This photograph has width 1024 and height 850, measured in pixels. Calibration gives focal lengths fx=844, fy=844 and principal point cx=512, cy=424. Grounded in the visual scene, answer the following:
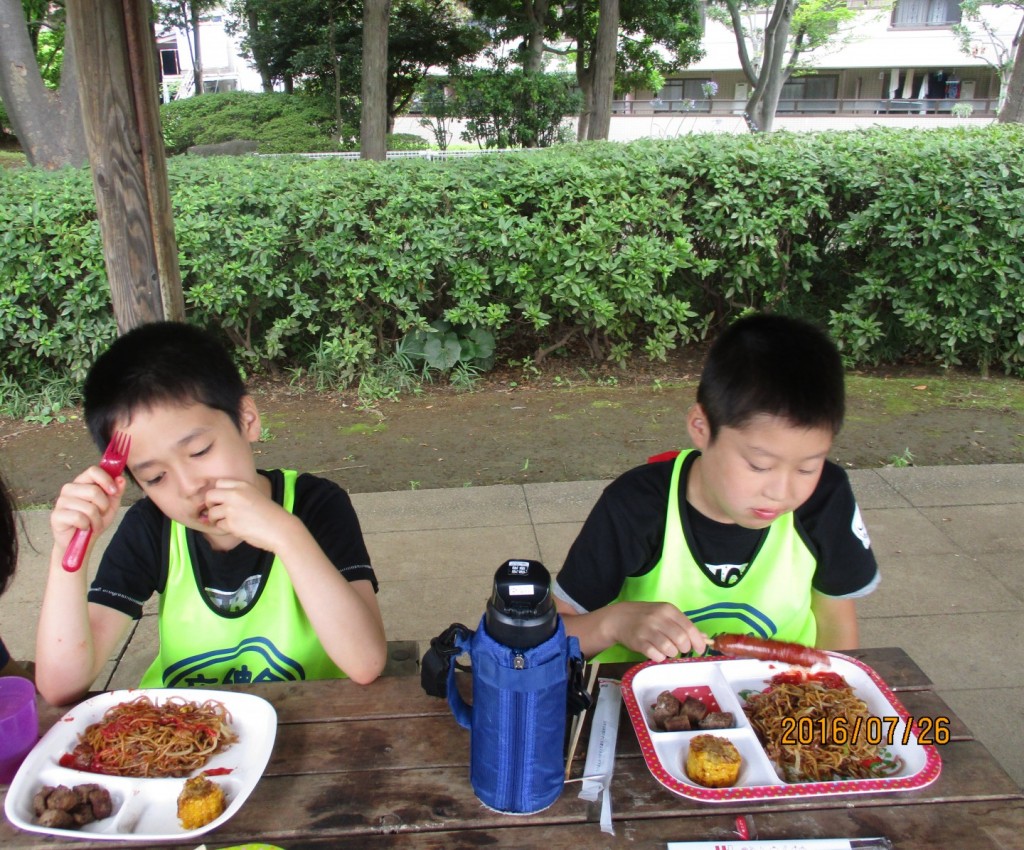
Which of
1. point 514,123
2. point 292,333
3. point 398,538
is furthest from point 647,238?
point 514,123

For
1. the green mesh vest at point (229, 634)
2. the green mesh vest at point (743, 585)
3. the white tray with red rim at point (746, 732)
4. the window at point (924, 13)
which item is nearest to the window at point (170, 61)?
the window at point (924, 13)

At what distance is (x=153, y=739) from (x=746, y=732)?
979 millimetres

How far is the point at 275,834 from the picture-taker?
1235 millimetres

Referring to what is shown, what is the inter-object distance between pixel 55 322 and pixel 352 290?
75.3 inches

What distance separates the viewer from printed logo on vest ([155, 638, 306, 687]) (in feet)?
5.87

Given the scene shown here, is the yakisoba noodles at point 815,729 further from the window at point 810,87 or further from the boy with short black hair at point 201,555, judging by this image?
the window at point 810,87

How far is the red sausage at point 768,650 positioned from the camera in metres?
1.49

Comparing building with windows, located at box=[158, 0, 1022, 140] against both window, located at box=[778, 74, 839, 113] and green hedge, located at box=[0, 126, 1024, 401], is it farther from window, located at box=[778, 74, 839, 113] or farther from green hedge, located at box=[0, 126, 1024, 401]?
green hedge, located at box=[0, 126, 1024, 401]

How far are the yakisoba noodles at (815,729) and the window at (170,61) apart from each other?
39010 mm

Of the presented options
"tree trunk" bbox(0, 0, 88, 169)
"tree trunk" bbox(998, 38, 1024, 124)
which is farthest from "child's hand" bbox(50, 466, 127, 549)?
"tree trunk" bbox(998, 38, 1024, 124)

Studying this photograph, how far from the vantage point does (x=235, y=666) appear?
1.80 metres

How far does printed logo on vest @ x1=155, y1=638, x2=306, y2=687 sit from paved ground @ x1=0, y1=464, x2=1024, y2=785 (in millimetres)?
1324

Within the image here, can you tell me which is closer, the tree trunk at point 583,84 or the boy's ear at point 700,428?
the boy's ear at point 700,428

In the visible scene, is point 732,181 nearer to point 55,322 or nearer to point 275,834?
point 55,322
